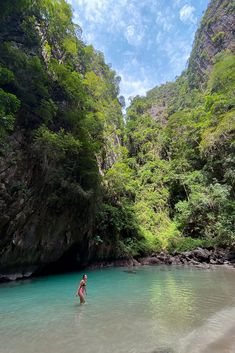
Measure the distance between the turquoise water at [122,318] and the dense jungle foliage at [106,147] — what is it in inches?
243

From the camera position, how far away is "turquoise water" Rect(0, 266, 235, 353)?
6863 mm

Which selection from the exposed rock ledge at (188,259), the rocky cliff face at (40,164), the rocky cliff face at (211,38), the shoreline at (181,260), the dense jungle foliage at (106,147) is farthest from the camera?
the rocky cliff face at (211,38)

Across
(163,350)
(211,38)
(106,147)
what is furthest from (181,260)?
(211,38)

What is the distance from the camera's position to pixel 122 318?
909 cm

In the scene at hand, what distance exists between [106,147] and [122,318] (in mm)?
26799

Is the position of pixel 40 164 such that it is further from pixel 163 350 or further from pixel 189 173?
pixel 189 173

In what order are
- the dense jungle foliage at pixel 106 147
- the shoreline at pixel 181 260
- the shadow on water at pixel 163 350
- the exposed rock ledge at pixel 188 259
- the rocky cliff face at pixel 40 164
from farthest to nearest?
the exposed rock ledge at pixel 188 259, the shoreline at pixel 181 260, the dense jungle foliage at pixel 106 147, the rocky cliff face at pixel 40 164, the shadow on water at pixel 163 350

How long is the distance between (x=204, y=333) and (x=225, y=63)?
141 ft

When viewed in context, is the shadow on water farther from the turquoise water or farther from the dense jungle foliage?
the dense jungle foliage

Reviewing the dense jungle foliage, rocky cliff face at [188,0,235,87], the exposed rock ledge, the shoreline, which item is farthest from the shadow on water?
rocky cliff face at [188,0,235,87]

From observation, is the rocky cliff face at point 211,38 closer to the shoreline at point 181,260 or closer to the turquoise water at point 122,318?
the shoreline at point 181,260

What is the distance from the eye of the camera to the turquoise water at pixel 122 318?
270 inches

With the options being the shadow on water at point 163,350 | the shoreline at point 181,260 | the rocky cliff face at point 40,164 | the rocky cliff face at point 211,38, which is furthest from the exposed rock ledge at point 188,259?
the rocky cliff face at point 211,38

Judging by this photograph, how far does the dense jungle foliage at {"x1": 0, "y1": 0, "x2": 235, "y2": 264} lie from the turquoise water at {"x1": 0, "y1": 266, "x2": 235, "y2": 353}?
6.17m
